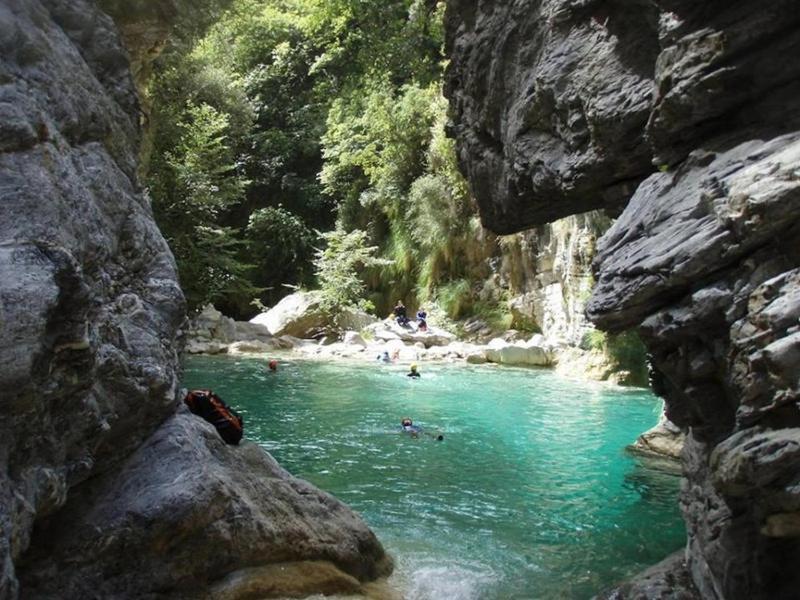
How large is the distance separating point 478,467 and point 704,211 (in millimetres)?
8752

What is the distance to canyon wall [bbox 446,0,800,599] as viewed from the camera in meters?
4.66

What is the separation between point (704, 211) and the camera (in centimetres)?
550

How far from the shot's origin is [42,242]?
458 cm

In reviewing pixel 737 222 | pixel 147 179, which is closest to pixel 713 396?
pixel 737 222

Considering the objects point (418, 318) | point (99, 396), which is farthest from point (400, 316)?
point (99, 396)

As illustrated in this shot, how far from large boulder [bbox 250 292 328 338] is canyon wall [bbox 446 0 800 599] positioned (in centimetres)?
2249

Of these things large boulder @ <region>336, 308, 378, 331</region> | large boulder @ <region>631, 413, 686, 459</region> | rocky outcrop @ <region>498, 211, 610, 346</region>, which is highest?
rocky outcrop @ <region>498, 211, 610, 346</region>

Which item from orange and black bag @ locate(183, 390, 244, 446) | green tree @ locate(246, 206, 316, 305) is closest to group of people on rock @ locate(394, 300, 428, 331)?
green tree @ locate(246, 206, 316, 305)

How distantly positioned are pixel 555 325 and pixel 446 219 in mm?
7919

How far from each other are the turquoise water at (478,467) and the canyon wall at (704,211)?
2.52 meters

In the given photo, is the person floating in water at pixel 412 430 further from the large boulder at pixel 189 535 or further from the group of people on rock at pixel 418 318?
the group of people on rock at pixel 418 318

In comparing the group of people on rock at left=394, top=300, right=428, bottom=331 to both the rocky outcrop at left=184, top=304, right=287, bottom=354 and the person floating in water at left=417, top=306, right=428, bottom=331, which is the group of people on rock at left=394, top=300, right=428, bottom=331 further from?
the rocky outcrop at left=184, top=304, right=287, bottom=354

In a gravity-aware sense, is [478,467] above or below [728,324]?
below

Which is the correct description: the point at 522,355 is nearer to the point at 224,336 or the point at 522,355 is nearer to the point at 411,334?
the point at 411,334
